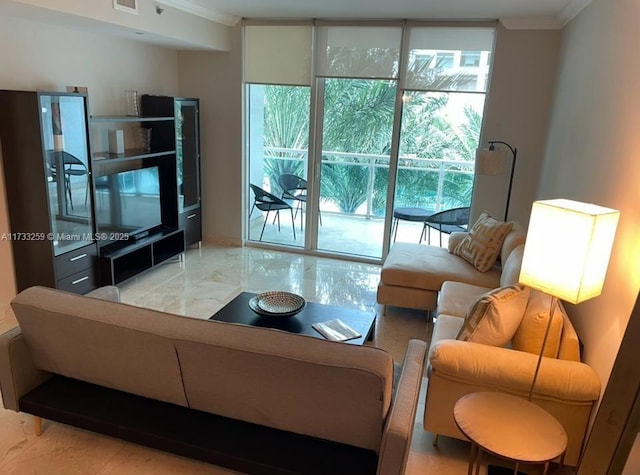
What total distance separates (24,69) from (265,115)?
250 centimetres

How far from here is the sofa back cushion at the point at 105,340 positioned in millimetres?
1918

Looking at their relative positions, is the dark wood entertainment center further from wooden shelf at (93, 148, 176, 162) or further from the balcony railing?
the balcony railing

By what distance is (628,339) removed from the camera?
1.71 metres

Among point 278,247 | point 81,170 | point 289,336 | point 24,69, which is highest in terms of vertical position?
point 24,69

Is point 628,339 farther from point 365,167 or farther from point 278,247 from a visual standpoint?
point 278,247

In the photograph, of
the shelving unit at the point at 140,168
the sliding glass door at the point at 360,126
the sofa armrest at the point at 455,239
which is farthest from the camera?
the sliding glass door at the point at 360,126

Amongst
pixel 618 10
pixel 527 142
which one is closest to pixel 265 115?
pixel 527 142

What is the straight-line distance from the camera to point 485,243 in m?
3.91

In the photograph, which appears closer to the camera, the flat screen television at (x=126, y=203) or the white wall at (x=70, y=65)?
the white wall at (x=70, y=65)

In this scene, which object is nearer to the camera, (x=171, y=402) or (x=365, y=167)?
(x=171, y=402)

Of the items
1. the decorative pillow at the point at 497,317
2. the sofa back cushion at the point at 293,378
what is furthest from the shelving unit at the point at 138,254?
the decorative pillow at the point at 497,317

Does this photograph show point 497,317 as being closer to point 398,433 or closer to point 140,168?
point 398,433

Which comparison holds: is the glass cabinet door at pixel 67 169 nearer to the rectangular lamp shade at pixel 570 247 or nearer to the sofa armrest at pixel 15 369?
the sofa armrest at pixel 15 369

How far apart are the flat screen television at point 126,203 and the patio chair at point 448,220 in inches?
112
